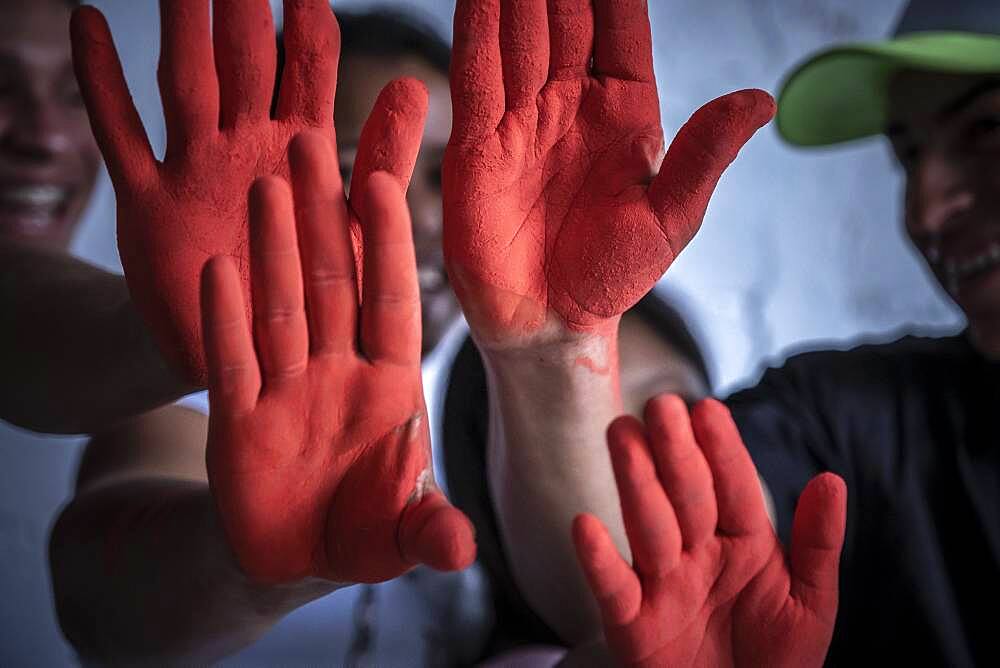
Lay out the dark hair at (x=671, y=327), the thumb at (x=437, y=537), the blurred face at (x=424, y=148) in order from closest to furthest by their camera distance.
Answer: the thumb at (x=437, y=537) → the blurred face at (x=424, y=148) → the dark hair at (x=671, y=327)

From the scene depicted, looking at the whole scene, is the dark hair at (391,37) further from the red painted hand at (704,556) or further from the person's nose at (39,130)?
the red painted hand at (704,556)

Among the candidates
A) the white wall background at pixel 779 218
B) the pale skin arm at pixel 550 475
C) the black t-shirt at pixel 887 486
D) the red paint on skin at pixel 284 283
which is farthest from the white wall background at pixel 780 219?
the red paint on skin at pixel 284 283

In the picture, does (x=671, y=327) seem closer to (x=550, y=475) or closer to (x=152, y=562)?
(x=550, y=475)

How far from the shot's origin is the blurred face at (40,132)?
408mm

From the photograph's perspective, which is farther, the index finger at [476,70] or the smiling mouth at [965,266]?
the smiling mouth at [965,266]

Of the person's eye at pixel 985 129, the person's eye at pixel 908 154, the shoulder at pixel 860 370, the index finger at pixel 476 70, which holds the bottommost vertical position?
the shoulder at pixel 860 370

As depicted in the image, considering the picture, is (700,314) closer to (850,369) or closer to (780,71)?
(850,369)

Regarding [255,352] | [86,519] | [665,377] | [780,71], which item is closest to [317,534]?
[255,352]

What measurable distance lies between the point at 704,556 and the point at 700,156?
147 millimetres

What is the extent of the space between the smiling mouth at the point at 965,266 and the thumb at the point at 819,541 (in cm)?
35

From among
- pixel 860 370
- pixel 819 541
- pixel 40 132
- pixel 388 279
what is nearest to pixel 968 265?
pixel 860 370

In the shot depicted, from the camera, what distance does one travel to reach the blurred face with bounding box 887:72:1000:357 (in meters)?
0.56

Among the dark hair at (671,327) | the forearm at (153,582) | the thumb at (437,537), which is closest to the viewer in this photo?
the thumb at (437,537)

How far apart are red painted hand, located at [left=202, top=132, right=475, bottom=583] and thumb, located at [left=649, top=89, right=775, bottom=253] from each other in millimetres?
99
